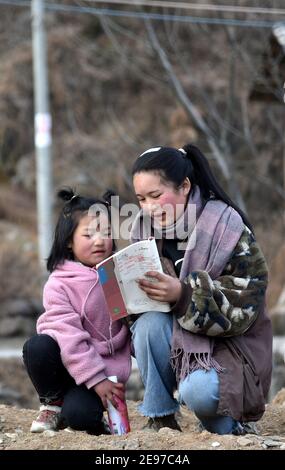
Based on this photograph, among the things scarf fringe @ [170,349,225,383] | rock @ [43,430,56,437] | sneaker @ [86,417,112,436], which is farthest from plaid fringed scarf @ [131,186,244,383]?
rock @ [43,430,56,437]

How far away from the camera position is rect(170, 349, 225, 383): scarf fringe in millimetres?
3482

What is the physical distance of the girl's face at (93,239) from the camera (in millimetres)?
3852

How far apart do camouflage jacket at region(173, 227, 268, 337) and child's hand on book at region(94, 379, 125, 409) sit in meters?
0.44

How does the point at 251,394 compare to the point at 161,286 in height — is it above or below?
below

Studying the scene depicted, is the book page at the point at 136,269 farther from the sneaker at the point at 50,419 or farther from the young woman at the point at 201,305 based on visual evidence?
the sneaker at the point at 50,419

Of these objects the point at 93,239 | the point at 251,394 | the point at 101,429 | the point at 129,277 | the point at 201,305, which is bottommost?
the point at 101,429

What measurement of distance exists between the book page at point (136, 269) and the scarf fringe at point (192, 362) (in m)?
0.19

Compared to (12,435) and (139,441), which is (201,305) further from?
(12,435)

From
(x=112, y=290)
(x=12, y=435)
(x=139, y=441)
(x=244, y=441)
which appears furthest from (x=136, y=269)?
(x=12, y=435)

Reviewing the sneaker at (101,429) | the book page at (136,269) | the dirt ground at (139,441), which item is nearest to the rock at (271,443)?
the dirt ground at (139,441)

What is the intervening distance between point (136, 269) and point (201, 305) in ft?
0.96

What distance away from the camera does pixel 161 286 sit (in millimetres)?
3428
